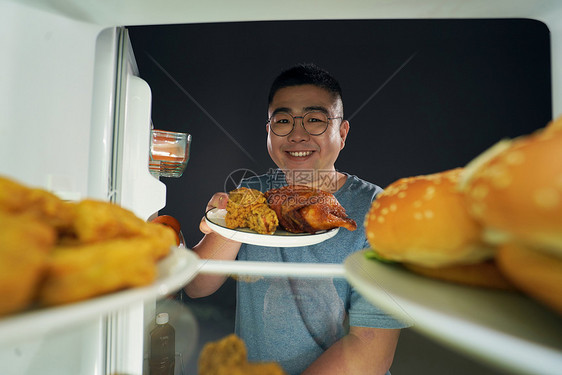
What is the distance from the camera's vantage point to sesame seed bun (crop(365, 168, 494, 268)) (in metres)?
0.24

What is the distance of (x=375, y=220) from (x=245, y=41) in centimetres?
216

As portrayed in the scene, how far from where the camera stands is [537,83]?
184cm

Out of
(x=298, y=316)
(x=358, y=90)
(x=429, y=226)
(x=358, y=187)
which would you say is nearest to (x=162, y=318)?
(x=298, y=316)

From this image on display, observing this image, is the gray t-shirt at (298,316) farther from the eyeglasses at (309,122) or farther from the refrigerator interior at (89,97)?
the eyeglasses at (309,122)

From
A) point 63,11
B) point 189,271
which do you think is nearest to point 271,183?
point 63,11

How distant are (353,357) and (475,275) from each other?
32 centimetres

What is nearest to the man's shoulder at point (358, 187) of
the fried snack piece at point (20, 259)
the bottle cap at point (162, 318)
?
the bottle cap at point (162, 318)

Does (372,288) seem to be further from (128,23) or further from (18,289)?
(128,23)

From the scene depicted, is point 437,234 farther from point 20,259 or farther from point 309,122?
point 309,122

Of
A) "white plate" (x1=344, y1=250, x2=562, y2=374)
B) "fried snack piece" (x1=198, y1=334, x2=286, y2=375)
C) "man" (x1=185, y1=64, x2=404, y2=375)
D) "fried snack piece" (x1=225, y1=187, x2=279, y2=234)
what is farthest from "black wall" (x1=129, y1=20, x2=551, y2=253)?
"white plate" (x1=344, y1=250, x2=562, y2=374)

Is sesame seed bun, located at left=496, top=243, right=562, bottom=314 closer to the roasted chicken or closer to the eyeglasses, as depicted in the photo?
the roasted chicken

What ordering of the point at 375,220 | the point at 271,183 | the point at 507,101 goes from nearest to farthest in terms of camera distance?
1. the point at 375,220
2. the point at 271,183
3. the point at 507,101

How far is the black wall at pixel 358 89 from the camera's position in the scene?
6.51 feet

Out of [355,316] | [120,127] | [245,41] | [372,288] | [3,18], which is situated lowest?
[355,316]
